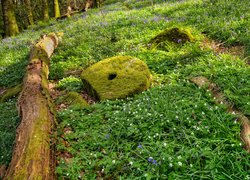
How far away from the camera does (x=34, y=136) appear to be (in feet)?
16.1

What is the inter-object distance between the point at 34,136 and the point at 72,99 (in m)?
2.55

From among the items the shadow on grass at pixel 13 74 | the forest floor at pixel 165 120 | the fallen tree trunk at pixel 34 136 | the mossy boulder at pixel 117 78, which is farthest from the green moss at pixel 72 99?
the shadow on grass at pixel 13 74

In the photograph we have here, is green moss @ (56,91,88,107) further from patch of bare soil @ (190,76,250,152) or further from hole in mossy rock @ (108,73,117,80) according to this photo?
patch of bare soil @ (190,76,250,152)

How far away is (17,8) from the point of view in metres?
36.0

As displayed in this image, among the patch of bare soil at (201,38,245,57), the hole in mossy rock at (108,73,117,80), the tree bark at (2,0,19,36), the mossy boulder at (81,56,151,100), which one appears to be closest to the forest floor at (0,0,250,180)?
the patch of bare soil at (201,38,245,57)

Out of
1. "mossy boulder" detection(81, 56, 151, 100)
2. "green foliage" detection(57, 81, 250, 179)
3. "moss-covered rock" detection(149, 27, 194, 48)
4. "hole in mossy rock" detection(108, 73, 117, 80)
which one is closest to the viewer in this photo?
"green foliage" detection(57, 81, 250, 179)

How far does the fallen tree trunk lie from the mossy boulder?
1.29 metres

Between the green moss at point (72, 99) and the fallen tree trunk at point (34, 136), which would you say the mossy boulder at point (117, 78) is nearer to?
the green moss at point (72, 99)

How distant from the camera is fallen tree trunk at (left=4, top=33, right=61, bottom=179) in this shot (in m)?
4.17

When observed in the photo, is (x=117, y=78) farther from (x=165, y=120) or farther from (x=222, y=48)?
(x=222, y=48)

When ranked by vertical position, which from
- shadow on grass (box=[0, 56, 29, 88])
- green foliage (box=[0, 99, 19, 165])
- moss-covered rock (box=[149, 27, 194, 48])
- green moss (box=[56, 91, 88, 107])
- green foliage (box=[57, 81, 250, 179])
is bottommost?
shadow on grass (box=[0, 56, 29, 88])

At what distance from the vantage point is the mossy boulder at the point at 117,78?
683 centimetres

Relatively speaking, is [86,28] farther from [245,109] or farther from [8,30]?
[245,109]

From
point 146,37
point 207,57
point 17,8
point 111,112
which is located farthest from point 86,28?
point 17,8
